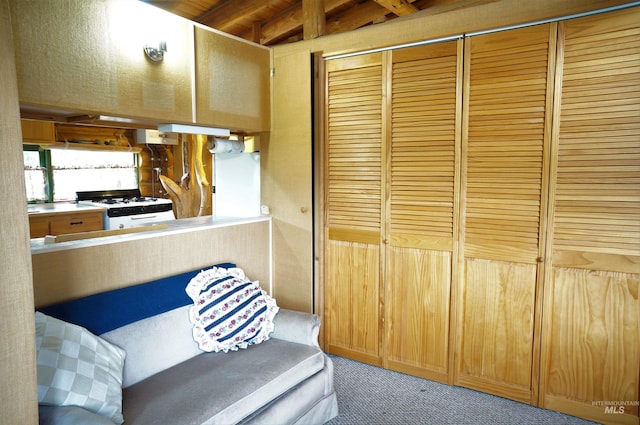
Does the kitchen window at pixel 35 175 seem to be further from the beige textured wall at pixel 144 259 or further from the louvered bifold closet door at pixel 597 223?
the louvered bifold closet door at pixel 597 223

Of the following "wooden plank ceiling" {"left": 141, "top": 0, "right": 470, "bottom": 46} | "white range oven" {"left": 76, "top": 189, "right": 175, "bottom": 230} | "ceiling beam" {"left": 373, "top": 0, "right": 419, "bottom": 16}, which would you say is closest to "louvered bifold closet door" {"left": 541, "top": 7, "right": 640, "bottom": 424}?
"wooden plank ceiling" {"left": 141, "top": 0, "right": 470, "bottom": 46}

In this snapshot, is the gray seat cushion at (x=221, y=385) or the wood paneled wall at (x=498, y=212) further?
the wood paneled wall at (x=498, y=212)

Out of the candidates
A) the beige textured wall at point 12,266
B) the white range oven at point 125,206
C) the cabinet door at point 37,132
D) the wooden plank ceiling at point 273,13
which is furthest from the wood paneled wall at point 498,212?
the cabinet door at point 37,132

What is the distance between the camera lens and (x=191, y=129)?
2627 millimetres

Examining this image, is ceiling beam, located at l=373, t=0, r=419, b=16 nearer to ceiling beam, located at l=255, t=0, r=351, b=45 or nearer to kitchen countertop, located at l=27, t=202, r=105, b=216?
ceiling beam, located at l=255, t=0, r=351, b=45

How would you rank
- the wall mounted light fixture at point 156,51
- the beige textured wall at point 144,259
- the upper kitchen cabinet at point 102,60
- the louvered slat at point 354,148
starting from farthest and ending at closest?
the louvered slat at point 354,148, the wall mounted light fixture at point 156,51, the beige textured wall at point 144,259, the upper kitchen cabinet at point 102,60

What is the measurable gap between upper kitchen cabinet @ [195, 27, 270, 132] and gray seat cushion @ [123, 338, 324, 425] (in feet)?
4.69

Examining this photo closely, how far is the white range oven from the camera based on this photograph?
4.58 meters

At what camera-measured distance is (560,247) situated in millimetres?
2258

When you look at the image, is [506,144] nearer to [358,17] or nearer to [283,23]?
[358,17]

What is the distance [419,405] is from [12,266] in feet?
7.14

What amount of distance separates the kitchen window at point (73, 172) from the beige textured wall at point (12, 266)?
410 centimetres

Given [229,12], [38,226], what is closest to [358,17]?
[229,12]

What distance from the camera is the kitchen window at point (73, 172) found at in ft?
15.5
